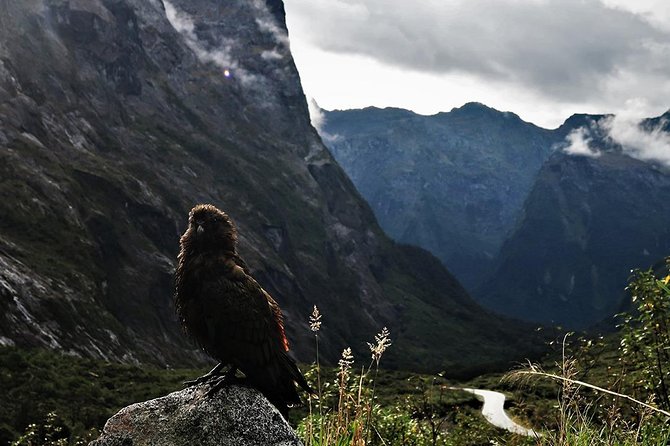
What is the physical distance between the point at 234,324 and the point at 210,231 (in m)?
1.29

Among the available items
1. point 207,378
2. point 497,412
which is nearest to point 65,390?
point 497,412

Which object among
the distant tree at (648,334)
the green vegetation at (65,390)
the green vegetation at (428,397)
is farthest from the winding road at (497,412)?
the distant tree at (648,334)

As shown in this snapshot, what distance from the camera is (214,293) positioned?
6621 millimetres

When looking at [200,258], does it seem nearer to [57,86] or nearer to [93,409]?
[93,409]

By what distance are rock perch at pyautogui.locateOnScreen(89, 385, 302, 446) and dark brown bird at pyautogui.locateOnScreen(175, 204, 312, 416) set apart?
0.28m

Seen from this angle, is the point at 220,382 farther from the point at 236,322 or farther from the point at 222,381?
the point at 236,322

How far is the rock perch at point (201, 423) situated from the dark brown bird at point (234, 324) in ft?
0.90

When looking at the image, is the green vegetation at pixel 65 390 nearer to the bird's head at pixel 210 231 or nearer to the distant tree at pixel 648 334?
the bird's head at pixel 210 231

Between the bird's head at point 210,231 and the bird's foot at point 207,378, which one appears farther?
the bird's head at point 210,231

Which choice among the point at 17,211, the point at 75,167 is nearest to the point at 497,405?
the point at 17,211

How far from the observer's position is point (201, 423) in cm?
607

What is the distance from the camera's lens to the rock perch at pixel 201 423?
598 centimetres

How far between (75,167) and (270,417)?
150780 mm

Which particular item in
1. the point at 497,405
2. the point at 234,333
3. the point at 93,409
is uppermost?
the point at 234,333
